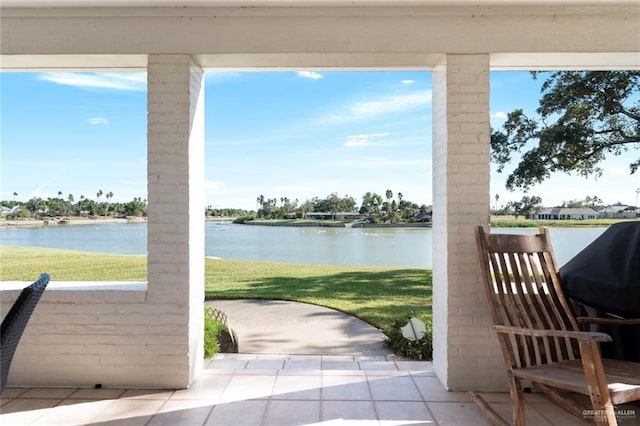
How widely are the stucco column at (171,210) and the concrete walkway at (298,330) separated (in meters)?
1.16

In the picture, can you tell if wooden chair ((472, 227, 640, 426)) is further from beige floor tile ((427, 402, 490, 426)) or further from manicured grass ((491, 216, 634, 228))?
manicured grass ((491, 216, 634, 228))

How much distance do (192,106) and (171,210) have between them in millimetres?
743

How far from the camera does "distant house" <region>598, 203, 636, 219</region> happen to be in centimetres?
409

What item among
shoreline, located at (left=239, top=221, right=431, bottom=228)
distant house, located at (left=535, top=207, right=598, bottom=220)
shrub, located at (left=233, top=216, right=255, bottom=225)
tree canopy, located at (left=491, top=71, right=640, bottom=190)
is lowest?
shoreline, located at (left=239, top=221, right=431, bottom=228)

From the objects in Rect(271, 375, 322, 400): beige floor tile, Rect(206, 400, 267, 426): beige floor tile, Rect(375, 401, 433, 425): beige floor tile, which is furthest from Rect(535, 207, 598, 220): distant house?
Rect(206, 400, 267, 426): beige floor tile

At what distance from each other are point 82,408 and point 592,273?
324 centimetres

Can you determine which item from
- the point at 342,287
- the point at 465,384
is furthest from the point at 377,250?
the point at 465,384

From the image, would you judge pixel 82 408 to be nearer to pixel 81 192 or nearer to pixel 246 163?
pixel 81 192

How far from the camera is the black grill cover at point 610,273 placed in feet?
7.90

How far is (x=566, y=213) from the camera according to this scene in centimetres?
395

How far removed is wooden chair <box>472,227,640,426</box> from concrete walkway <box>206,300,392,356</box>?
5.47 ft

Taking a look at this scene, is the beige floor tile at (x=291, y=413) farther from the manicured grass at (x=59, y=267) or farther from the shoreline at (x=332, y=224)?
the manicured grass at (x=59, y=267)

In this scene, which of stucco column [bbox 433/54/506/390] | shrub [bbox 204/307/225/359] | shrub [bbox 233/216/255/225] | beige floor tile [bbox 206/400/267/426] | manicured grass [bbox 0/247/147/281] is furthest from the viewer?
shrub [bbox 233/216/255/225]

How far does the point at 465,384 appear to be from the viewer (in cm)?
284
